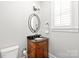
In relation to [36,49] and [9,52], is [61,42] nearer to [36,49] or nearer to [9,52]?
[36,49]

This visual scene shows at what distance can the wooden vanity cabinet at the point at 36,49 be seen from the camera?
8.04 feet

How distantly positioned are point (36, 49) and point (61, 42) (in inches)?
30.7

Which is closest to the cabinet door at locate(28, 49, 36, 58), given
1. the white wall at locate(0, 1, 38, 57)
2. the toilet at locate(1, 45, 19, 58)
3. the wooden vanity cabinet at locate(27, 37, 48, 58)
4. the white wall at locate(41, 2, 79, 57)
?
the wooden vanity cabinet at locate(27, 37, 48, 58)

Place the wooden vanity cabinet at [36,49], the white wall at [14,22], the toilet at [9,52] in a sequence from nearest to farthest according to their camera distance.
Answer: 1. the toilet at [9,52]
2. the white wall at [14,22]
3. the wooden vanity cabinet at [36,49]

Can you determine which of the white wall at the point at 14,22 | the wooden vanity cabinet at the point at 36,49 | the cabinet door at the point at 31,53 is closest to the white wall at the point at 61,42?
the wooden vanity cabinet at the point at 36,49

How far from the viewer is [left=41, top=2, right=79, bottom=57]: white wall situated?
2184 mm

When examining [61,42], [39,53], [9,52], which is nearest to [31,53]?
[39,53]

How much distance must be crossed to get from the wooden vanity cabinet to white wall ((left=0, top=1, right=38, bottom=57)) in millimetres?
245

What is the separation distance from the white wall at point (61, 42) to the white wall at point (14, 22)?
1.92 feet

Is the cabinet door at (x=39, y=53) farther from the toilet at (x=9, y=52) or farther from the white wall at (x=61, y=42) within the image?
the toilet at (x=9, y=52)

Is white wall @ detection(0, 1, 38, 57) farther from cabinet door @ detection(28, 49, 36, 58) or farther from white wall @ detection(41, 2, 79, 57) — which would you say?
white wall @ detection(41, 2, 79, 57)

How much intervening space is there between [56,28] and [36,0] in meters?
1.29

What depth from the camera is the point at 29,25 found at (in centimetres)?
288

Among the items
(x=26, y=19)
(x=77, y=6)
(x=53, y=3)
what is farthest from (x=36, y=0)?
(x=77, y=6)
